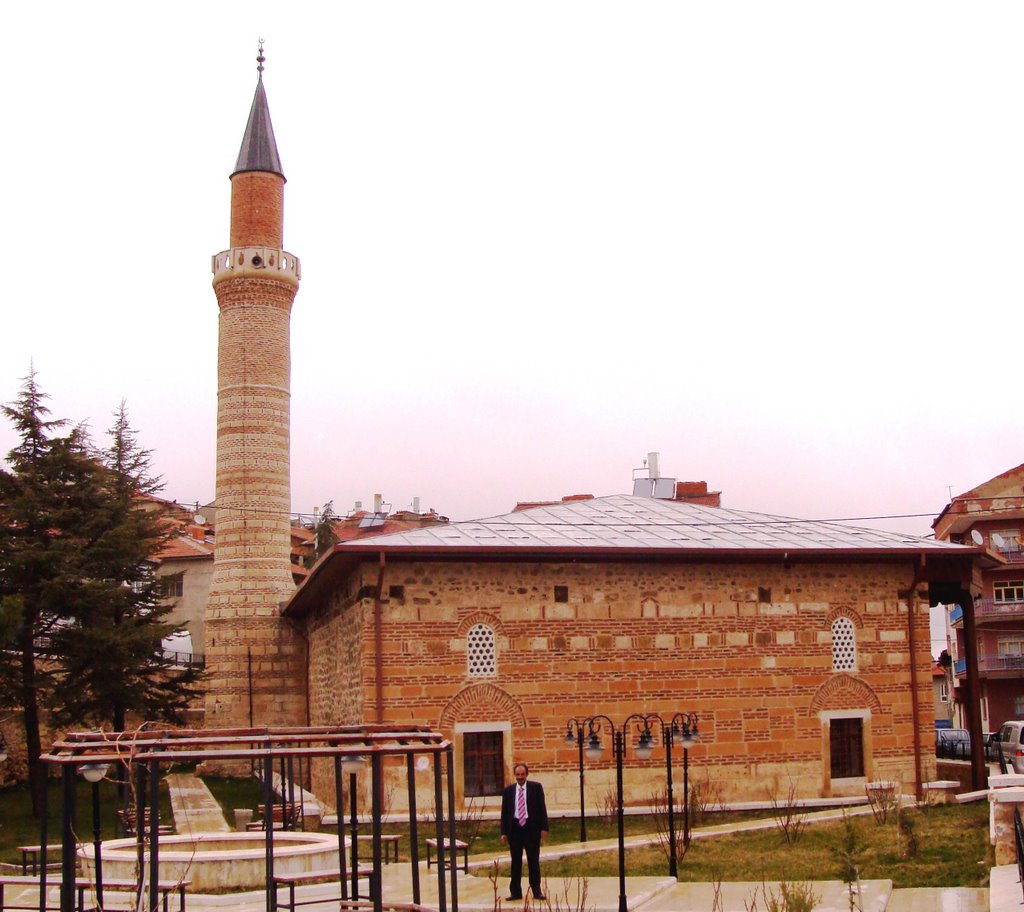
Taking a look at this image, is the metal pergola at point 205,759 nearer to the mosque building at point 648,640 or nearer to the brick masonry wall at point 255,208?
the mosque building at point 648,640

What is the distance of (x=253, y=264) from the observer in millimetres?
28484

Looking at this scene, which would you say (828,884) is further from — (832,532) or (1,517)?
(1,517)

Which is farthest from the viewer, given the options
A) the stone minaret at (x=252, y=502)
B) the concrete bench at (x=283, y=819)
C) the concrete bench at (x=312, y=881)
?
the stone minaret at (x=252, y=502)

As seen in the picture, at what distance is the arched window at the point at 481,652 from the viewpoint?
17.8 meters

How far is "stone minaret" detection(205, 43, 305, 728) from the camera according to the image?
28.1 meters

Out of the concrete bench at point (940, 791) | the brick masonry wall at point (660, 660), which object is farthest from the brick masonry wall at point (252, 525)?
the concrete bench at point (940, 791)

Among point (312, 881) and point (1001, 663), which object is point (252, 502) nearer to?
point (312, 881)

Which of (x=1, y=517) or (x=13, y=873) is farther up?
(x=1, y=517)

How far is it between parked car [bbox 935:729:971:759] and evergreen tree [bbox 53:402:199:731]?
15.7 meters

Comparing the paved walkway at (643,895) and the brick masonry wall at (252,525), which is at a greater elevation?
the brick masonry wall at (252,525)

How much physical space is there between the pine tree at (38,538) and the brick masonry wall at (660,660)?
666 centimetres

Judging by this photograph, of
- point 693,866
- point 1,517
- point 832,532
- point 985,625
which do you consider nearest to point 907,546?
point 832,532

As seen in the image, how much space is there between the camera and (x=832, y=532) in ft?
67.8

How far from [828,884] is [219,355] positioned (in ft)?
66.8
